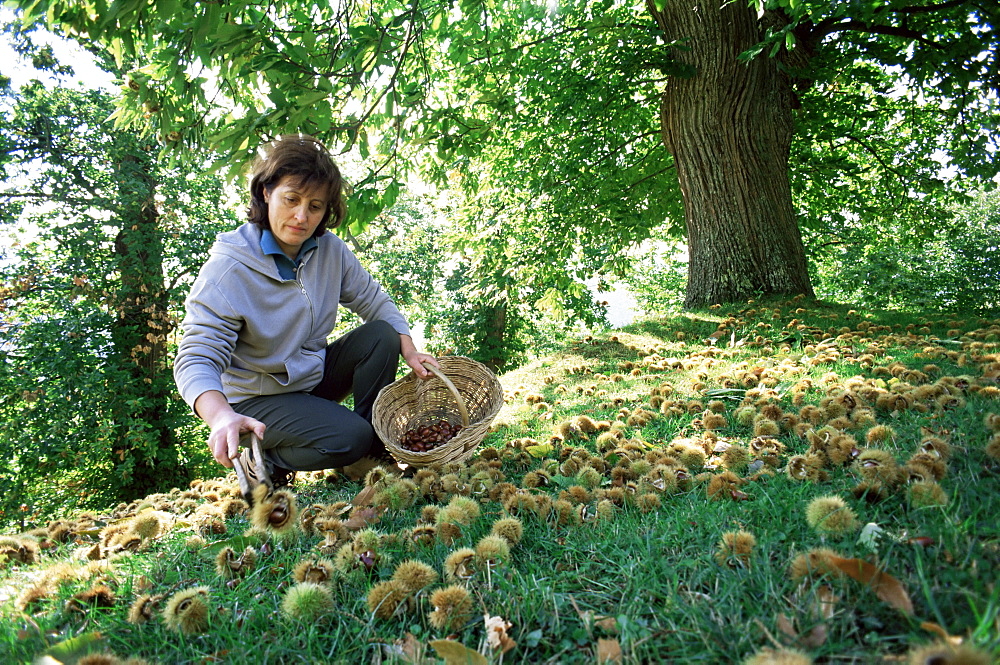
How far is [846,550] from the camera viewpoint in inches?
53.6

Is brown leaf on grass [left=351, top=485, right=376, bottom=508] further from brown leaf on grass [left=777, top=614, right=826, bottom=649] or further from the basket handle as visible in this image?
brown leaf on grass [left=777, top=614, right=826, bottom=649]

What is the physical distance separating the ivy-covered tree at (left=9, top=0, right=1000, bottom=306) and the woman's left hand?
0.75m

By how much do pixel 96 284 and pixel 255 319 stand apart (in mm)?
9263

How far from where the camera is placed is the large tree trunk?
659 cm

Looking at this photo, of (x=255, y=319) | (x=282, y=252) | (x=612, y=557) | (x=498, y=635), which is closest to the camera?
(x=498, y=635)

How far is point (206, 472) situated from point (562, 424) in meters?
10.7

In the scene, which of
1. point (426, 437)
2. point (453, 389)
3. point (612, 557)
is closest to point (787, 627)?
point (612, 557)

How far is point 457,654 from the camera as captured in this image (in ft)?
3.88

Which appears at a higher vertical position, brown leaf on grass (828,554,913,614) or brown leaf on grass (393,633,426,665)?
brown leaf on grass (828,554,913,614)

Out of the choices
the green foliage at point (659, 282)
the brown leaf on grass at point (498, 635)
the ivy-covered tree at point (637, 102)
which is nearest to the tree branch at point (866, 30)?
the ivy-covered tree at point (637, 102)

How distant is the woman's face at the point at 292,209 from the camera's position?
2.85 metres

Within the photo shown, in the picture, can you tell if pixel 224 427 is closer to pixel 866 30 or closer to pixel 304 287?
pixel 304 287

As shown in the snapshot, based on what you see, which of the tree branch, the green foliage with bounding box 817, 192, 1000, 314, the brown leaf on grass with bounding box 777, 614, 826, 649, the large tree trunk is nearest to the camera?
the brown leaf on grass with bounding box 777, 614, 826, 649

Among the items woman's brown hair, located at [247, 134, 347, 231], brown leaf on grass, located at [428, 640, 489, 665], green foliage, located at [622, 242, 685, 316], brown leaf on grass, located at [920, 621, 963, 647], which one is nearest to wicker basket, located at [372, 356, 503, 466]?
woman's brown hair, located at [247, 134, 347, 231]
